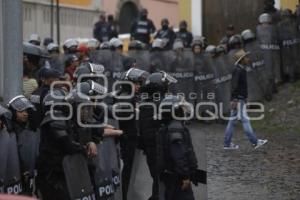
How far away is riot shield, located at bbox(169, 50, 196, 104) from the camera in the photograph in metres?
19.7

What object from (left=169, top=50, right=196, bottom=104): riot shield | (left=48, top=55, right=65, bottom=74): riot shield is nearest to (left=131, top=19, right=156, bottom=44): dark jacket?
(left=169, top=50, right=196, bottom=104): riot shield

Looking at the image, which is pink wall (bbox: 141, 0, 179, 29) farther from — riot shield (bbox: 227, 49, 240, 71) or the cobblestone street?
the cobblestone street

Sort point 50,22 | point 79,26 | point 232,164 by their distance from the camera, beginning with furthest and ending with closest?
1. point 79,26
2. point 50,22
3. point 232,164

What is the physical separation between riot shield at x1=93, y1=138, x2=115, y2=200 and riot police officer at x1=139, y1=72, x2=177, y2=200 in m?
0.96

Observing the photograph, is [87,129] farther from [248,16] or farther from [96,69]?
[248,16]

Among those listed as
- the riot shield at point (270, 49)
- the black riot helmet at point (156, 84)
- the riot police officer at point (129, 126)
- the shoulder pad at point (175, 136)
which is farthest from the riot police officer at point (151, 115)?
the riot shield at point (270, 49)

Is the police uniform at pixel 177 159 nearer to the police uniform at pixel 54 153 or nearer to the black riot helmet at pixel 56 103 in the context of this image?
the police uniform at pixel 54 153

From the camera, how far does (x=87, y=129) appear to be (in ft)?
29.2

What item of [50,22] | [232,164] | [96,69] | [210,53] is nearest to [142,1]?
Answer: [50,22]

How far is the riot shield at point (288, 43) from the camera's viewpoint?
816 inches

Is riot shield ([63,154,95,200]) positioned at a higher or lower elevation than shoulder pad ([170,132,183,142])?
lower

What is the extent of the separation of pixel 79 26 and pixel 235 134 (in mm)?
20597

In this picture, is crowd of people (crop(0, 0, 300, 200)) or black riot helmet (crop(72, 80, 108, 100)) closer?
crowd of people (crop(0, 0, 300, 200))

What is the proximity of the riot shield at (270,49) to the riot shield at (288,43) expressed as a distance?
0.16m
